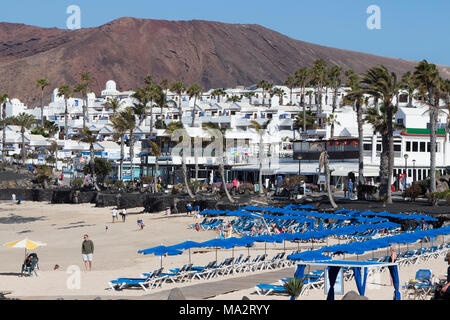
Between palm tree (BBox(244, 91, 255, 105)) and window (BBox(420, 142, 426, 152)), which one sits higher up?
palm tree (BBox(244, 91, 255, 105))

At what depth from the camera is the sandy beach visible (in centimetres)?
2075

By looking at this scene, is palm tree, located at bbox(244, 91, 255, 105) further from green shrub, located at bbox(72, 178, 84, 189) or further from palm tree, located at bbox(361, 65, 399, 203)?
palm tree, located at bbox(361, 65, 399, 203)

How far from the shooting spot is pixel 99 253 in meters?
33.8

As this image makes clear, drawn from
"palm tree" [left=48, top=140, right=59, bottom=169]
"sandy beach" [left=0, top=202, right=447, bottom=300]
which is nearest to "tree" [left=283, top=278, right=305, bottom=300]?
"sandy beach" [left=0, top=202, right=447, bottom=300]

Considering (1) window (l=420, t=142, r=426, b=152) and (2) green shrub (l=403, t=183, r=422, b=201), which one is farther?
(1) window (l=420, t=142, r=426, b=152)

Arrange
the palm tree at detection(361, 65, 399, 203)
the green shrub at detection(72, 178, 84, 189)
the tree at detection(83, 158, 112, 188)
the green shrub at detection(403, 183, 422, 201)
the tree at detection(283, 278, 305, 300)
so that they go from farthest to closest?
the green shrub at detection(72, 178, 84, 189)
the tree at detection(83, 158, 112, 188)
the green shrub at detection(403, 183, 422, 201)
the palm tree at detection(361, 65, 399, 203)
the tree at detection(283, 278, 305, 300)

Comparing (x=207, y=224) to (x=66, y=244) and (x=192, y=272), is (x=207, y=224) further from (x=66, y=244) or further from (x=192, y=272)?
(x=192, y=272)

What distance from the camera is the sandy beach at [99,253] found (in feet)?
68.1

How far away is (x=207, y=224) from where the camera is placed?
42.2 metres

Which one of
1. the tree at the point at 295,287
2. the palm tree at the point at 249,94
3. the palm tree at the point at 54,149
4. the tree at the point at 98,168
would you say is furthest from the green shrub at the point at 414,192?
the palm tree at the point at 249,94

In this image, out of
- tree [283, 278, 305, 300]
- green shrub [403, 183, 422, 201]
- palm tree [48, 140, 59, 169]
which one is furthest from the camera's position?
palm tree [48, 140, 59, 169]

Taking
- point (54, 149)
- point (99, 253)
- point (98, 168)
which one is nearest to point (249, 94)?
point (54, 149)

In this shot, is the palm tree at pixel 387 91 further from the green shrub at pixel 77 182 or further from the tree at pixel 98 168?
the green shrub at pixel 77 182
